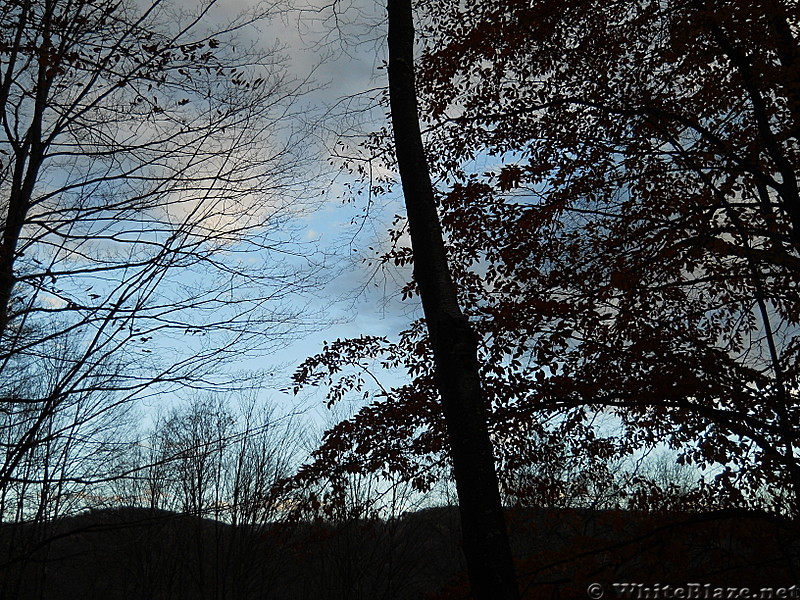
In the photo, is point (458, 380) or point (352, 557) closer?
point (458, 380)

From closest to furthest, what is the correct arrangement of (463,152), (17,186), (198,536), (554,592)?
(17,186) < (554,592) < (463,152) < (198,536)

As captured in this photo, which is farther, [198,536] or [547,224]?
[198,536]

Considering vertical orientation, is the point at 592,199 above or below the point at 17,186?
above

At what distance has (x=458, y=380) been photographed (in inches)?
168

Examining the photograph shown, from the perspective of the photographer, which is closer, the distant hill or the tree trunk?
the tree trunk

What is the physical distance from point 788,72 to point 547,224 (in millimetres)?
2837

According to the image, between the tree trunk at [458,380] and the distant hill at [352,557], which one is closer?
the tree trunk at [458,380]

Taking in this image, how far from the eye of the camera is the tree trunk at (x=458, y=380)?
3926 mm

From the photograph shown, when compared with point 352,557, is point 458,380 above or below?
above

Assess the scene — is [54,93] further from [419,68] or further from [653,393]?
[653,393]

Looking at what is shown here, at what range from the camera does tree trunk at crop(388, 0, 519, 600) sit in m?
3.93

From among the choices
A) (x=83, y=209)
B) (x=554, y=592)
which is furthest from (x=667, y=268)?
(x=83, y=209)

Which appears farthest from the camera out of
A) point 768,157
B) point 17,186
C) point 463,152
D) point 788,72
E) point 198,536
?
point 198,536

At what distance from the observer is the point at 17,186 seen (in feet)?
16.5
